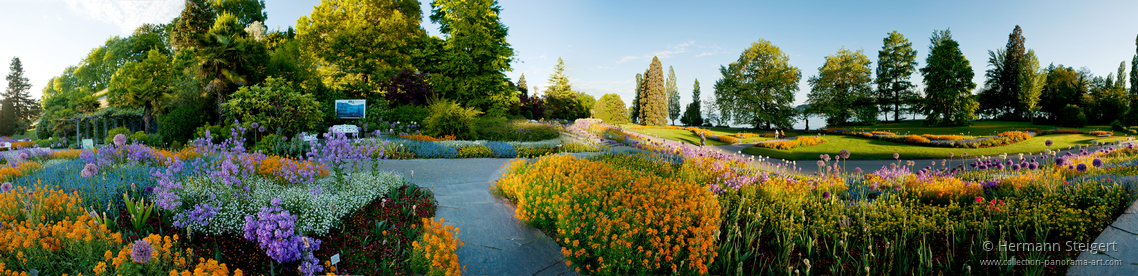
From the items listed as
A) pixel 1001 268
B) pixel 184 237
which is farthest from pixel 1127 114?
pixel 184 237

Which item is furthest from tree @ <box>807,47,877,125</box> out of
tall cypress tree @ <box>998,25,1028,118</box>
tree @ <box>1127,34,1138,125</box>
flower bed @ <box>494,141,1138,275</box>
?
flower bed @ <box>494,141,1138,275</box>

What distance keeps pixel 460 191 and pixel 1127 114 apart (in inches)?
873

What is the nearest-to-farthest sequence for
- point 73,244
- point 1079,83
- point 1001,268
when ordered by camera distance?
point 73,244 < point 1001,268 < point 1079,83

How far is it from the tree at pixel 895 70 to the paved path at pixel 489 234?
81.0 feet

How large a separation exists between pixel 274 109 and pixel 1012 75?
33.6 metres

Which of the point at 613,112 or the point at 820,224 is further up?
the point at 613,112

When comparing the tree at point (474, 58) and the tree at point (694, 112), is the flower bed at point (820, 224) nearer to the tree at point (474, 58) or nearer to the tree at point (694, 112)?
the tree at point (474, 58)

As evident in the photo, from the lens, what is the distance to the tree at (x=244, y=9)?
2231 centimetres

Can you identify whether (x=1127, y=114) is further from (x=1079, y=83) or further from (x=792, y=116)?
(x=792, y=116)

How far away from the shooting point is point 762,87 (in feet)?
77.0

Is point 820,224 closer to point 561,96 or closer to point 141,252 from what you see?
point 141,252

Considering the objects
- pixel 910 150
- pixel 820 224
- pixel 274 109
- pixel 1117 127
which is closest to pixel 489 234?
pixel 820 224

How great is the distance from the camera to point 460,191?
4973 mm

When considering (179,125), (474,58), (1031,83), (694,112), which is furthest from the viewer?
(694,112)
